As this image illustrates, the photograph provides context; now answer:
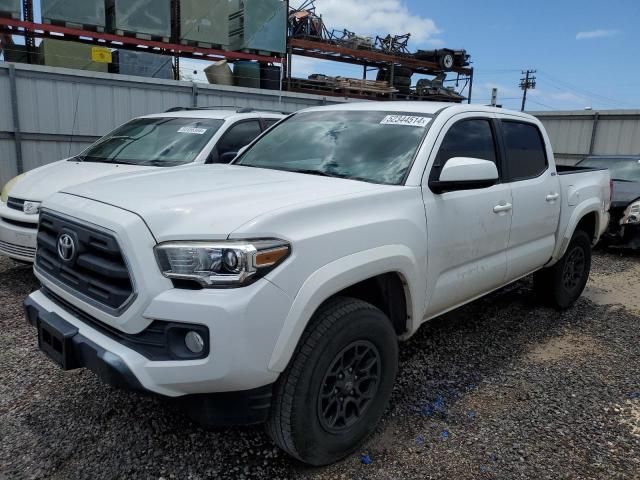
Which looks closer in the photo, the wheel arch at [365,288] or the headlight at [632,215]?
the wheel arch at [365,288]

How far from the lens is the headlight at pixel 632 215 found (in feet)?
24.7

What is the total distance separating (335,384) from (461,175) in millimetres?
1351

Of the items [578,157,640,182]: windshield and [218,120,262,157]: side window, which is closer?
[218,120,262,157]: side window

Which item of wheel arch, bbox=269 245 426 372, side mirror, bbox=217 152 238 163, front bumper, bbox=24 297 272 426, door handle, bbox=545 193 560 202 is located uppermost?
side mirror, bbox=217 152 238 163

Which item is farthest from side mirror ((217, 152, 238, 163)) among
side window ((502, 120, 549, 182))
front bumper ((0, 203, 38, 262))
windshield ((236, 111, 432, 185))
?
side window ((502, 120, 549, 182))

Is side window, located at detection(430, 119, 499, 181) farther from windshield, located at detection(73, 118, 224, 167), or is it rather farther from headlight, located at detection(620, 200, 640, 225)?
headlight, located at detection(620, 200, 640, 225)

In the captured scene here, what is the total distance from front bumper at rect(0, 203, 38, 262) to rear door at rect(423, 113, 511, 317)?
3.51 meters

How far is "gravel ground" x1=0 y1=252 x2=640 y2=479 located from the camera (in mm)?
2504

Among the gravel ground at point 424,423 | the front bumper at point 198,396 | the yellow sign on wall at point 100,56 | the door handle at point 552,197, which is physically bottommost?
the gravel ground at point 424,423

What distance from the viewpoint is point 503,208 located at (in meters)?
3.54

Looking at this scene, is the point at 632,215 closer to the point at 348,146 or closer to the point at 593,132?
the point at 348,146

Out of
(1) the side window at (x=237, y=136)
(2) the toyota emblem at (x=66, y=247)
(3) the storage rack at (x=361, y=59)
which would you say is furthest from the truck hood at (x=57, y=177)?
(3) the storage rack at (x=361, y=59)

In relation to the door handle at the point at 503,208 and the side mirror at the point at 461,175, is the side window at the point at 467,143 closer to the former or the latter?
the side mirror at the point at 461,175

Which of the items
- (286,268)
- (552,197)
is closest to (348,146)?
(286,268)
